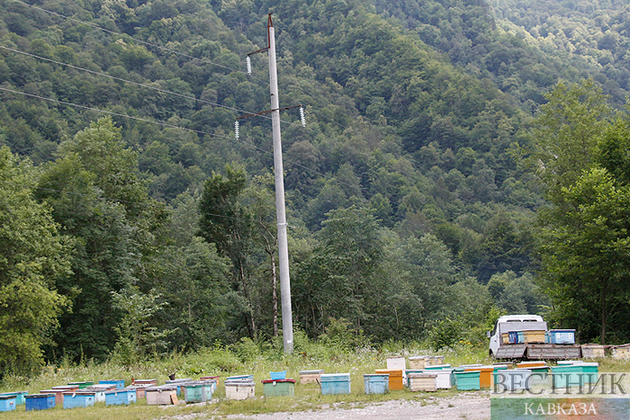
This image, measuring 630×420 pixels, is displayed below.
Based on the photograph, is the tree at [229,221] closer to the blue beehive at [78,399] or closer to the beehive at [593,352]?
the blue beehive at [78,399]

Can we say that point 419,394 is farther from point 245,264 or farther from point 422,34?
point 422,34

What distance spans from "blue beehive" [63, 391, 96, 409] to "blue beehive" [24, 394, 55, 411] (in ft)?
1.17

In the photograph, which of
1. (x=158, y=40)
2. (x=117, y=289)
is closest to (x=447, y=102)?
(x=158, y=40)

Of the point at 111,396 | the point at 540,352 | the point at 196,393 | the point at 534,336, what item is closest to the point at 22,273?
the point at 111,396

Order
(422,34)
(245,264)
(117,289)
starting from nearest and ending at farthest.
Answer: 1. (117,289)
2. (245,264)
3. (422,34)

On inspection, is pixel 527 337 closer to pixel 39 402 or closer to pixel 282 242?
pixel 282 242

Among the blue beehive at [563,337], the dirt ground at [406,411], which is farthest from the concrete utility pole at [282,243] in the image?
the blue beehive at [563,337]

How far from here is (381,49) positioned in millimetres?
150750

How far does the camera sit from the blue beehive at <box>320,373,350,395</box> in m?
13.4

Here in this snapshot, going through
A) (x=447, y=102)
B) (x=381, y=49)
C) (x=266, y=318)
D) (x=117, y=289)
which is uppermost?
(x=381, y=49)

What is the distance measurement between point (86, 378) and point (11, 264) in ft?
40.1

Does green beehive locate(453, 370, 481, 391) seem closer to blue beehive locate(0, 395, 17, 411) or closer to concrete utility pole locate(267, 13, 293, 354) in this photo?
concrete utility pole locate(267, 13, 293, 354)

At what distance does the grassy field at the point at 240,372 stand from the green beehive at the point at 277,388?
215 mm

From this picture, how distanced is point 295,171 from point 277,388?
9511 cm
